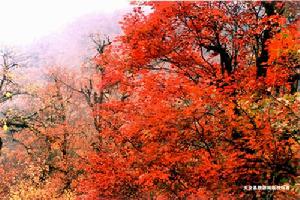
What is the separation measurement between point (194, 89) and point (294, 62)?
3.78 m

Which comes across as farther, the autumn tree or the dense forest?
the autumn tree

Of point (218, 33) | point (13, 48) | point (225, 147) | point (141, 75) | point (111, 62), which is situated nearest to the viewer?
point (225, 147)

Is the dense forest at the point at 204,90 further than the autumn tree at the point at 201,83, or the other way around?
the autumn tree at the point at 201,83

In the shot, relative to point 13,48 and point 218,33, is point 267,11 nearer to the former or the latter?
point 218,33

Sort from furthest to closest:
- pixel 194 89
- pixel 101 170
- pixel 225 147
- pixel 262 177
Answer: pixel 101 170
pixel 225 147
pixel 194 89
pixel 262 177

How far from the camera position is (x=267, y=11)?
566 inches

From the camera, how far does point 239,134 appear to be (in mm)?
13430

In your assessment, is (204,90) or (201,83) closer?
(204,90)

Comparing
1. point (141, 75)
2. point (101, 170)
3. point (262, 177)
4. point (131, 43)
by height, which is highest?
point (131, 43)

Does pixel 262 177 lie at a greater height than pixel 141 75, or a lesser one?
lesser

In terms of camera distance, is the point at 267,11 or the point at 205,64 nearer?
the point at 267,11

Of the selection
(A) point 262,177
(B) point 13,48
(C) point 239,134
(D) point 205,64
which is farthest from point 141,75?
(B) point 13,48

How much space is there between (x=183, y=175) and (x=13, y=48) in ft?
71.2

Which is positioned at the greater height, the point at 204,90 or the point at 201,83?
the point at 204,90
